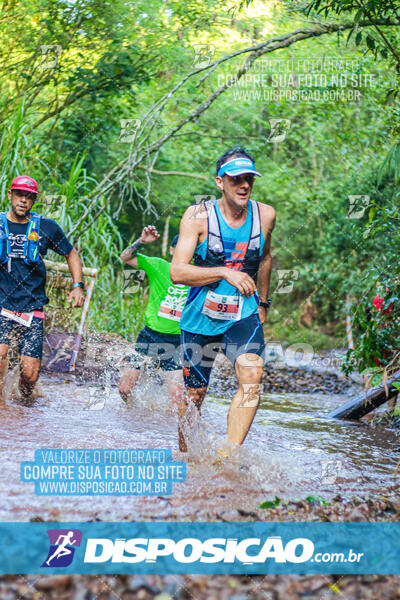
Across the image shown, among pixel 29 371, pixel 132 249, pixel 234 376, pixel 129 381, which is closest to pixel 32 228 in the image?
pixel 132 249

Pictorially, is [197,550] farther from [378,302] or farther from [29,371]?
[378,302]

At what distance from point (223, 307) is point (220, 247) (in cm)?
37

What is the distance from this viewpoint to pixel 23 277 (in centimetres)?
577

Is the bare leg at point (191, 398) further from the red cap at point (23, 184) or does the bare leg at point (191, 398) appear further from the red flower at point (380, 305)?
the red flower at point (380, 305)

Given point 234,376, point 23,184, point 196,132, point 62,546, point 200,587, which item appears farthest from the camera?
point 196,132

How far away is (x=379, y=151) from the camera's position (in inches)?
610

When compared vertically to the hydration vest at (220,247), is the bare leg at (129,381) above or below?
below

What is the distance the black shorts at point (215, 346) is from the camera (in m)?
4.11

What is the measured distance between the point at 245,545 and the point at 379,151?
1385 centimetres

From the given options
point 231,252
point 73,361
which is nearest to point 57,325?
point 73,361

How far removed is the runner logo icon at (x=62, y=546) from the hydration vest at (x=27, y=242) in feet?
10.7

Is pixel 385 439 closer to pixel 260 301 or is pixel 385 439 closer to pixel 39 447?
pixel 260 301

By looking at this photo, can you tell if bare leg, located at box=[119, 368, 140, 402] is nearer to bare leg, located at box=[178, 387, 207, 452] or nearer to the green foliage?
bare leg, located at box=[178, 387, 207, 452]

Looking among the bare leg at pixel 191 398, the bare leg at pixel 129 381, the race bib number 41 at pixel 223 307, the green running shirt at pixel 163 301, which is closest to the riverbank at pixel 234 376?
the bare leg at pixel 129 381
